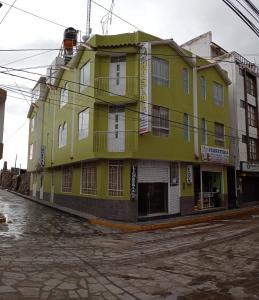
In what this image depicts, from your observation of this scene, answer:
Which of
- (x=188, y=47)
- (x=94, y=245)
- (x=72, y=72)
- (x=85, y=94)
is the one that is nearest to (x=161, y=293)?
(x=94, y=245)

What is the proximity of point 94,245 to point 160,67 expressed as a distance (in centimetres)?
1177

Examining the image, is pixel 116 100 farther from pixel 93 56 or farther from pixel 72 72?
pixel 72 72

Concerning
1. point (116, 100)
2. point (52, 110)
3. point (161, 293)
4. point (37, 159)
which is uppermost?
point (52, 110)

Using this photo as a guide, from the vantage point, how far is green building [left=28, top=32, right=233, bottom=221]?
17625 millimetres

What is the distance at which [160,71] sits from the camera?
19344mm

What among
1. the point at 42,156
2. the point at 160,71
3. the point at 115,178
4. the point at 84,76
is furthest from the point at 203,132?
the point at 42,156

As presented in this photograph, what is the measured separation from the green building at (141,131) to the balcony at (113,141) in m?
0.05

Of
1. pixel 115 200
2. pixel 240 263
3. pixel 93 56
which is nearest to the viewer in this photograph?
pixel 240 263

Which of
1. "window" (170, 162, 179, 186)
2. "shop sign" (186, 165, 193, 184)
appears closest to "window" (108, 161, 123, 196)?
"window" (170, 162, 179, 186)

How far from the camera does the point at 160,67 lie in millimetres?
19375

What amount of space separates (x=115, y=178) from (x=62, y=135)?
8.42 m

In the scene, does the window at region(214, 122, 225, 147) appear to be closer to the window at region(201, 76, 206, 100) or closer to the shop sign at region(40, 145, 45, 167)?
the window at region(201, 76, 206, 100)

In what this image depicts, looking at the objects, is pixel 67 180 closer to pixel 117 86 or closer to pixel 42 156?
pixel 42 156

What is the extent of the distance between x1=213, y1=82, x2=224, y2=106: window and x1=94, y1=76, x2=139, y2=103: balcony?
8.21m
